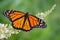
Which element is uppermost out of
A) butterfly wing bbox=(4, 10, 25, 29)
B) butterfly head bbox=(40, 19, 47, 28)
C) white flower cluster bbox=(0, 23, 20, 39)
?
butterfly wing bbox=(4, 10, 25, 29)

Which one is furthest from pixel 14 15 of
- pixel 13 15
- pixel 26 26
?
pixel 26 26

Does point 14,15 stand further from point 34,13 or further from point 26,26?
point 34,13

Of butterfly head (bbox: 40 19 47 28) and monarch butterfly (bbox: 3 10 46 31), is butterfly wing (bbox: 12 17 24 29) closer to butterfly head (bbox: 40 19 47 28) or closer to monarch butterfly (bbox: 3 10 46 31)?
monarch butterfly (bbox: 3 10 46 31)

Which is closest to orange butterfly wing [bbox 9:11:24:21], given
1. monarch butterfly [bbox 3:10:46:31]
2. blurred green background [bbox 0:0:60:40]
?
monarch butterfly [bbox 3:10:46:31]

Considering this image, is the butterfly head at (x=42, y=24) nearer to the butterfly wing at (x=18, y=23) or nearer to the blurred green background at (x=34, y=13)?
the butterfly wing at (x=18, y=23)

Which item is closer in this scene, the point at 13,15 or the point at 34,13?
the point at 13,15

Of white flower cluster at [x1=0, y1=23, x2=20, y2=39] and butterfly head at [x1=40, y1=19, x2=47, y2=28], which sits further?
butterfly head at [x1=40, y1=19, x2=47, y2=28]

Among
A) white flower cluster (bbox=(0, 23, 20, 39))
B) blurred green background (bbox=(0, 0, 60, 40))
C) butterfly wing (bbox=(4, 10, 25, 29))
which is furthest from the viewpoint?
blurred green background (bbox=(0, 0, 60, 40))

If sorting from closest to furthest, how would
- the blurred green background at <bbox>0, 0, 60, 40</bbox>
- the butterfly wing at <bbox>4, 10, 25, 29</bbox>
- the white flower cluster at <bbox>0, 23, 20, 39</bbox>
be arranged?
1. the white flower cluster at <bbox>0, 23, 20, 39</bbox>
2. the butterfly wing at <bbox>4, 10, 25, 29</bbox>
3. the blurred green background at <bbox>0, 0, 60, 40</bbox>
